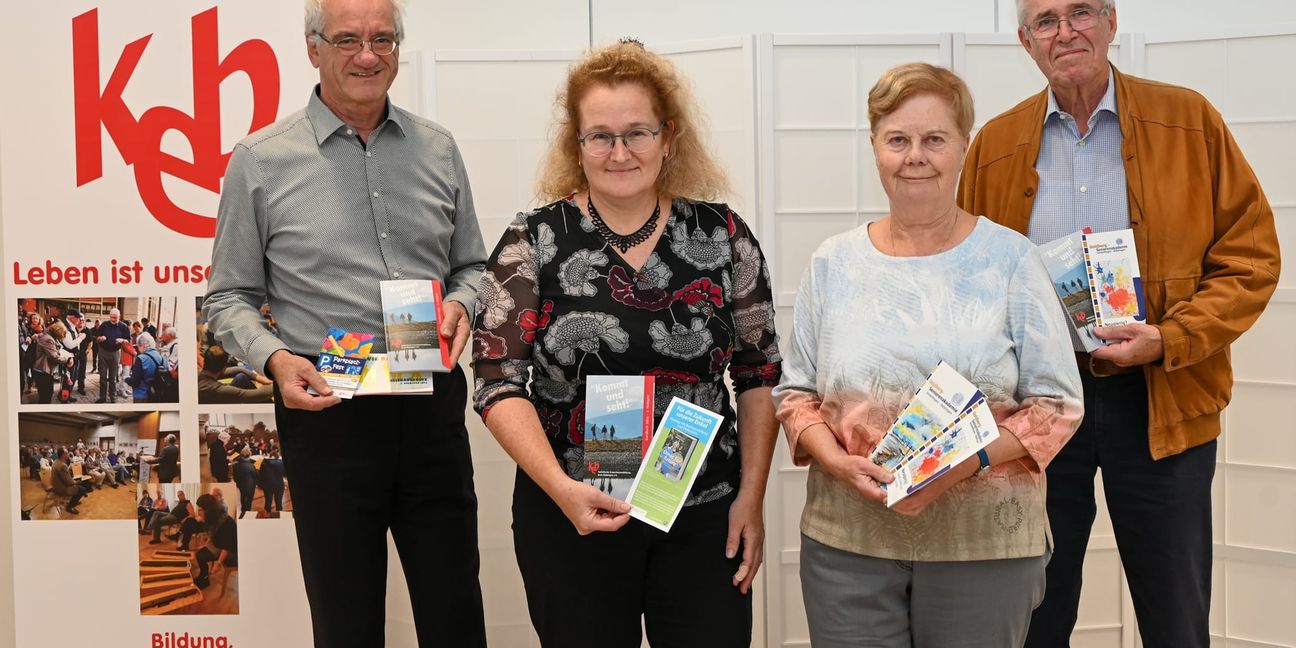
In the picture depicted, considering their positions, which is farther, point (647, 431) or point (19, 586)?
point (19, 586)

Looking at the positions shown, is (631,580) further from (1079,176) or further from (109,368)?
(109,368)

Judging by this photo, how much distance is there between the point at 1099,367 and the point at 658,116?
127cm

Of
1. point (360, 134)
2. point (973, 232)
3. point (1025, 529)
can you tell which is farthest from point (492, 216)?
point (1025, 529)

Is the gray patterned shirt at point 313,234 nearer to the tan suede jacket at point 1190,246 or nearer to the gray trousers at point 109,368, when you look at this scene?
the gray trousers at point 109,368

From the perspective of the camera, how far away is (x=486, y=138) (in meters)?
3.66

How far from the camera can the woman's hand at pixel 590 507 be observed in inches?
79.9

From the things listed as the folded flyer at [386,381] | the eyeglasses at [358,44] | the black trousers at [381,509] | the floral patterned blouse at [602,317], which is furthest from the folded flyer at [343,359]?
the eyeglasses at [358,44]

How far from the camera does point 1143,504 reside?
2543mm

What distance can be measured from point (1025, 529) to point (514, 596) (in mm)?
2218

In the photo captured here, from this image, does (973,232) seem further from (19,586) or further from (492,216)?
(19,586)

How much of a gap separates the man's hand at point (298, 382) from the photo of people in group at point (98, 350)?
1144 millimetres

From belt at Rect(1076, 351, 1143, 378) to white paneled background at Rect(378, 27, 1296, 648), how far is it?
1211 mm

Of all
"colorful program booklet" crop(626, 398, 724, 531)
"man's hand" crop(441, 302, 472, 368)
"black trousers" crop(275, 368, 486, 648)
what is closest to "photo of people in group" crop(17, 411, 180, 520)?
"black trousers" crop(275, 368, 486, 648)

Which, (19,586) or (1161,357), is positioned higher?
(1161,357)
